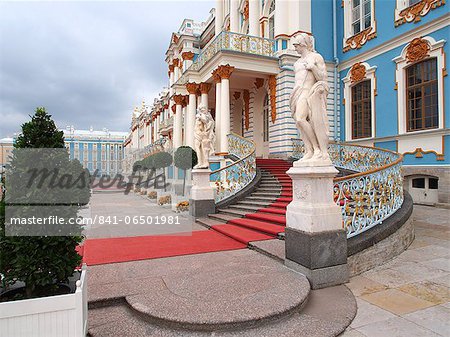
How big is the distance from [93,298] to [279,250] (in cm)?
303

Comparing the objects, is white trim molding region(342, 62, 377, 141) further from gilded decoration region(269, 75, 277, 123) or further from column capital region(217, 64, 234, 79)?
column capital region(217, 64, 234, 79)

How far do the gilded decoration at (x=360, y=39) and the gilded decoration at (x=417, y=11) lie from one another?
124 cm

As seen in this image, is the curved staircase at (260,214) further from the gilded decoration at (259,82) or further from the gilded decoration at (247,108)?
the gilded decoration at (259,82)

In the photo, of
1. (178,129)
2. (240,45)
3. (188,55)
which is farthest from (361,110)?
(188,55)

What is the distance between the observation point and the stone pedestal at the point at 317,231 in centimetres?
423

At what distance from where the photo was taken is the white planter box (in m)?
2.30

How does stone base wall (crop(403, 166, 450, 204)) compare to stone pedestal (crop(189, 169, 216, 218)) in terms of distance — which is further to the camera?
stone base wall (crop(403, 166, 450, 204))

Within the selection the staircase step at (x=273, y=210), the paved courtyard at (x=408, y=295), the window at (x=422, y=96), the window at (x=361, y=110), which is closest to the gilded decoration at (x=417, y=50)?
the window at (x=422, y=96)

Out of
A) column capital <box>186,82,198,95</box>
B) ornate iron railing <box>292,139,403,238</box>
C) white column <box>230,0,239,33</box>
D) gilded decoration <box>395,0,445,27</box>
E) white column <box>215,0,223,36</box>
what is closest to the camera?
ornate iron railing <box>292,139,403,238</box>

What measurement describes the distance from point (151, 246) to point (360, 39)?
40.8 feet

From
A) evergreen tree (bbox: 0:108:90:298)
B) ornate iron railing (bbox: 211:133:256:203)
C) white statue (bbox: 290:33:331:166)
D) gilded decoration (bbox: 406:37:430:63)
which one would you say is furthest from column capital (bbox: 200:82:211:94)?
evergreen tree (bbox: 0:108:90:298)

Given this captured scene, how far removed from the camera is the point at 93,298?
357 cm

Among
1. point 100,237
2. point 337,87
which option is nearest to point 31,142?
point 100,237

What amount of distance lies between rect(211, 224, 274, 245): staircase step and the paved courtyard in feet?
7.22
